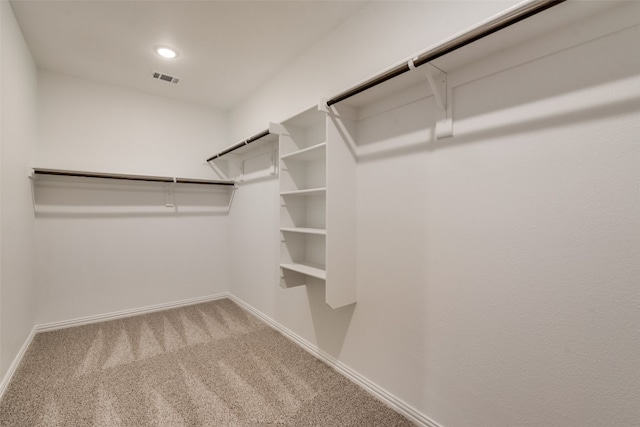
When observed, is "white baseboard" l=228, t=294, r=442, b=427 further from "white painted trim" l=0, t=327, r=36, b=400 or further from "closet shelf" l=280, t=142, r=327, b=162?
"white painted trim" l=0, t=327, r=36, b=400

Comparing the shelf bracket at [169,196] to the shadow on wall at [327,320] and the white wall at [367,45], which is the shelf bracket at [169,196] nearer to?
the white wall at [367,45]

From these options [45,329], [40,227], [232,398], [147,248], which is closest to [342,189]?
[232,398]

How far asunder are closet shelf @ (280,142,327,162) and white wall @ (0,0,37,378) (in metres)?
1.82

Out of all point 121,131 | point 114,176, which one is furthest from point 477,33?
point 121,131

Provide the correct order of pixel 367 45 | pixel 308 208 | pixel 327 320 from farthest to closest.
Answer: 1. pixel 308 208
2. pixel 327 320
3. pixel 367 45

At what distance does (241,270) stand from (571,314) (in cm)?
304

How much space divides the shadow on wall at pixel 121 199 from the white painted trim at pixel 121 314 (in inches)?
41.7

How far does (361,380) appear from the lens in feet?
6.08

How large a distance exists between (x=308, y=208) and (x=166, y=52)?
1.83 meters

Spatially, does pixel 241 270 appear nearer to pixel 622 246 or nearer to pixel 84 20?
pixel 84 20

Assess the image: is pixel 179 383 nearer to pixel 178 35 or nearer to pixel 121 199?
pixel 121 199

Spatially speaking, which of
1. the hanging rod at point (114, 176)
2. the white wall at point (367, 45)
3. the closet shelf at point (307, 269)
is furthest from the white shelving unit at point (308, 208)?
the hanging rod at point (114, 176)

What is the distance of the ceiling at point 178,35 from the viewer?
1.88 metres

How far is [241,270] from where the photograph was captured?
11.1 ft
